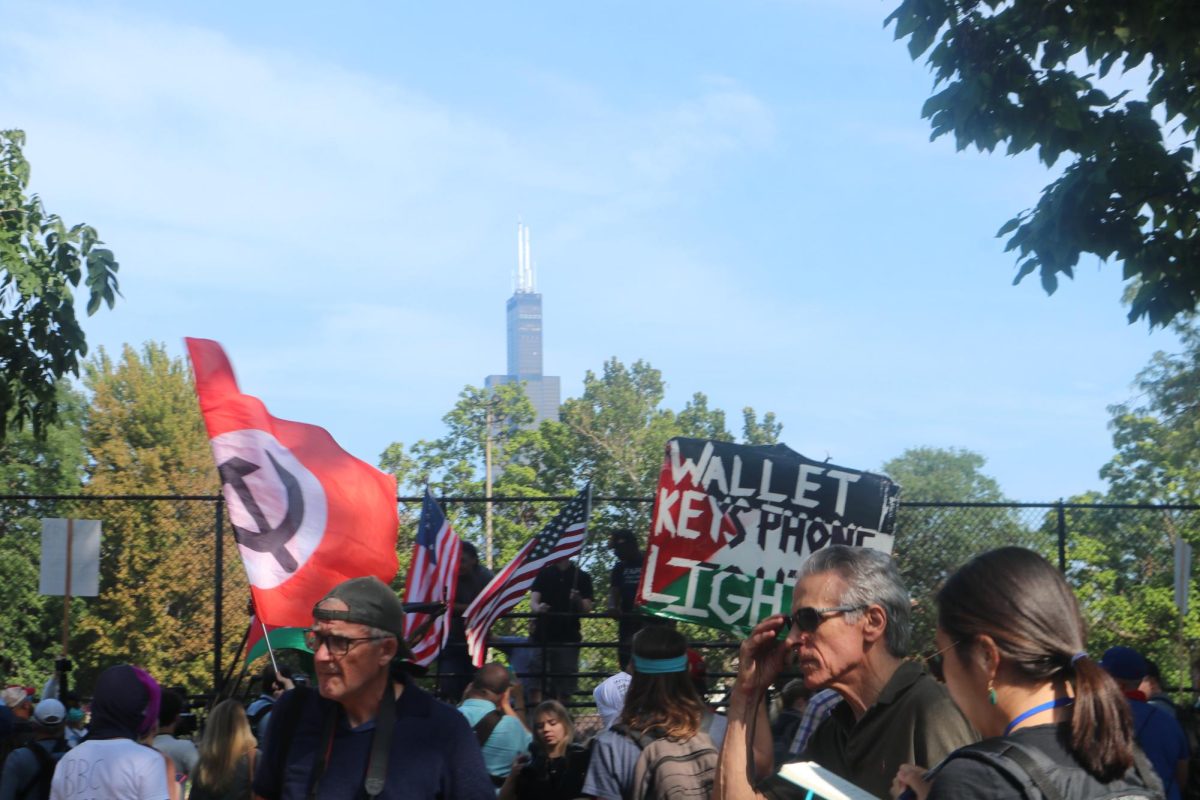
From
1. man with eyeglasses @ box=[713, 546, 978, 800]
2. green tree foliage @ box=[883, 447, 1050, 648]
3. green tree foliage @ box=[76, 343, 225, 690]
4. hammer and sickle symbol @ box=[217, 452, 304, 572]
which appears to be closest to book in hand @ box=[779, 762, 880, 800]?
man with eyeglasses @ box=[713, 546, 978, 800]

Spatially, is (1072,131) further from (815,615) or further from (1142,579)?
(1142,579)

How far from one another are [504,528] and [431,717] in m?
40.7

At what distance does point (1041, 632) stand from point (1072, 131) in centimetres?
731

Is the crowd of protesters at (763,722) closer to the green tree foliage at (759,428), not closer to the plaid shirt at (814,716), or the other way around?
the plaid shirt at (814,716)

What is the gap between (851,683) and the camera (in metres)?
3.54

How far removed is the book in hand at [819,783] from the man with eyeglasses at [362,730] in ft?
5.22

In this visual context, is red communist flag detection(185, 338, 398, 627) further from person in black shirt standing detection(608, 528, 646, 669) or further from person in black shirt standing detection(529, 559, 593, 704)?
person in black shirt standing detection(529, 559, 593, 704)

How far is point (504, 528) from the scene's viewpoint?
4431cm

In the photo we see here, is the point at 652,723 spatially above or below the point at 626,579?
below

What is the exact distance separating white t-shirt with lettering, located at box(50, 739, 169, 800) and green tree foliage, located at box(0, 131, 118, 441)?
8.02m

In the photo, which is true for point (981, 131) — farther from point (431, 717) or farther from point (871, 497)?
point (431, 717)

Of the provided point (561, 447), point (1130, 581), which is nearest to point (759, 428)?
point (561, 447)

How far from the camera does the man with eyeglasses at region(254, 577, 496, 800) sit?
3.67 metres

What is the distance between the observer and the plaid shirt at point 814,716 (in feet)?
12.7
